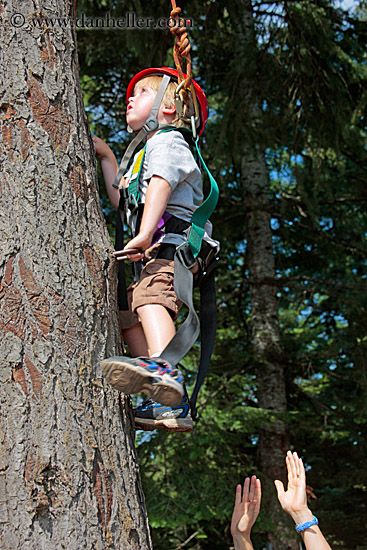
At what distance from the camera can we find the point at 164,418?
6.59 ft

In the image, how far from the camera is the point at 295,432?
813cm

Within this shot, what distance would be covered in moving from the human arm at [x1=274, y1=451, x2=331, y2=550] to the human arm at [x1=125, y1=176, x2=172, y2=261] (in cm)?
137

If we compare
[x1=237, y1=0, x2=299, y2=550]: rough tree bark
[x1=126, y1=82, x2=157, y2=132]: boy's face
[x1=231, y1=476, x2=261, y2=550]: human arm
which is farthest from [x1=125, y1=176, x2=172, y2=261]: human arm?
[x1=237, y1=0, x2=299, y2=550]: rough tree bark

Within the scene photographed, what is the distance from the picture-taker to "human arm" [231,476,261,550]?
8.33ft

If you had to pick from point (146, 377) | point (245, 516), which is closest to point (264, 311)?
point (245, 516)

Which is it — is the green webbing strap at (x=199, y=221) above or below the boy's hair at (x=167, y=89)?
below

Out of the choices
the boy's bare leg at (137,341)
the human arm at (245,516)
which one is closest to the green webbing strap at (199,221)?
the boy's bare leg at (137,341)

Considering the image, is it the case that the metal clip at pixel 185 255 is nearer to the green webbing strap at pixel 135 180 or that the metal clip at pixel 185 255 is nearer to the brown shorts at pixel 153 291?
the brown shorts at pixel 153 291

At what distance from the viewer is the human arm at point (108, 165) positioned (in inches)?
104

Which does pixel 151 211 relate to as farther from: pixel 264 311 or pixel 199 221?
pixel 264 311

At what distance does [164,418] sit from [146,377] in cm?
39

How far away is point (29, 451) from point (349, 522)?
829 cm

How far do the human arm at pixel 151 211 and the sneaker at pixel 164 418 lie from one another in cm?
55

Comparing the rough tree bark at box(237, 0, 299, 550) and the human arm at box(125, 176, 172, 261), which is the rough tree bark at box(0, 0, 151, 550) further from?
the rough tree bark at box(237, 0, 299, 550)
